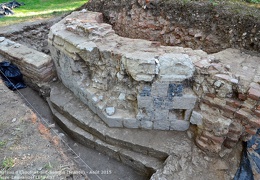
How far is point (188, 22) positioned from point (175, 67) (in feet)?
6.74

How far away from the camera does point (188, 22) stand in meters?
4.43

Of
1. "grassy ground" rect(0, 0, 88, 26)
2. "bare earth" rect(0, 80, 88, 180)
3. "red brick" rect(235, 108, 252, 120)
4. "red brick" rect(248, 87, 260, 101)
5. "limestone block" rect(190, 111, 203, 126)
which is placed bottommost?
"grassy ground" rect(0, 0, 88, 26)

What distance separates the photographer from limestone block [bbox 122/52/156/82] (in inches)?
113

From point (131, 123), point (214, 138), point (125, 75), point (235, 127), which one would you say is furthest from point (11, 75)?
point (235, 127)

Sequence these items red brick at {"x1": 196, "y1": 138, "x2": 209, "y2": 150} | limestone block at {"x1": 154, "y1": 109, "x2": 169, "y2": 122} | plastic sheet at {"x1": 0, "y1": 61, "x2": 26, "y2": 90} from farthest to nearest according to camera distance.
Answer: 1. plastic sheet at {"x1": 0, "y1": 61, "x2": 26, "y2": 90}
2. limestone block at {"x1": 154, "y1": 109, "x2": 169, "y2": 122}
3. red brick at {"x1": 196, "y1": 138, "x2": 209, "y2": 150}

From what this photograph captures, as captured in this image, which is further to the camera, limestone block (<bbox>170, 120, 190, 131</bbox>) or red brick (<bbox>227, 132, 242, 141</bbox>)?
limestone block (<bbox>170, 120, 190, 131</bbox>)

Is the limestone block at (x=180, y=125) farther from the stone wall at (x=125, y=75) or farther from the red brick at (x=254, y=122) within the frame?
the red brick at (x=254, y=122)

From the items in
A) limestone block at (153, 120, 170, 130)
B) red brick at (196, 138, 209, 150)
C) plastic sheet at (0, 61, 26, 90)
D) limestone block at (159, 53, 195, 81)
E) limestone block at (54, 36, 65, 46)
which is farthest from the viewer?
plastic sheet at (0, 61, 26, 90)

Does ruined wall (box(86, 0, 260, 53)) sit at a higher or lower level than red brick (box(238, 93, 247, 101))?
higher

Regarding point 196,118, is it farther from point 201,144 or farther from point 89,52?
point 89,52

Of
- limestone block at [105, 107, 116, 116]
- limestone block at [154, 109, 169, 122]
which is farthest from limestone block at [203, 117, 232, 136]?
limestone block at [105, 107, 116, 116]

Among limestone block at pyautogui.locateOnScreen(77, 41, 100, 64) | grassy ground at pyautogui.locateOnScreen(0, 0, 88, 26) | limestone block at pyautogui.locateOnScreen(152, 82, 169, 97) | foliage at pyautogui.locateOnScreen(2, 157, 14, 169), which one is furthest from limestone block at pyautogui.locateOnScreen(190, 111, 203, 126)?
grassy ground at pyautogui.locateOnScreen(0, 0, 88, 26)

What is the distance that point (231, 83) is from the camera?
2684 mm

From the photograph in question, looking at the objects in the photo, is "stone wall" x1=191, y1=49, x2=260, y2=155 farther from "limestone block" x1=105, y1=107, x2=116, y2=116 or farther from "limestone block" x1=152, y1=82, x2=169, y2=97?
"limestone block" x1=105, y1=107, x2=116, y2=116
